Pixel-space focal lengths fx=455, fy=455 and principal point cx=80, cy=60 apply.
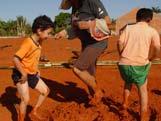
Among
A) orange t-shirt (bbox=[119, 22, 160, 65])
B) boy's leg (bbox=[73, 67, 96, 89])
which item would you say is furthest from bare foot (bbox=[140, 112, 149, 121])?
boy's leg (bbox=[73, 67, 96, 89])

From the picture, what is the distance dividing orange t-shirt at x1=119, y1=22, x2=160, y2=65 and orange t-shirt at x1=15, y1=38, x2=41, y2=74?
1142 mm

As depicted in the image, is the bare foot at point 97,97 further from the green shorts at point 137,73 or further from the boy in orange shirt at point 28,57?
the boy in orange shirt at point 28,57

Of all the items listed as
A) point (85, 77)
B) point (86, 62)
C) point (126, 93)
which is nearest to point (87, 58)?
point (86, 62)

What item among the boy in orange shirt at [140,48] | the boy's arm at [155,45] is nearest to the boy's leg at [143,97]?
the boy in orange shirt at [140,48]

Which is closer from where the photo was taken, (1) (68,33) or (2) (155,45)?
(2) (155,45)

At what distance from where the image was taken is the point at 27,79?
6121mm

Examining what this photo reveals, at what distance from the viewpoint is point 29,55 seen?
595 centimetres

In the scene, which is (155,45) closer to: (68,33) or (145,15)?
(145,15)

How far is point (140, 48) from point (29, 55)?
1.45m

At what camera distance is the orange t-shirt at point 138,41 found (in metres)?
5.93

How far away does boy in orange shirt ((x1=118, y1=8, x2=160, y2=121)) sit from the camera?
5934mm

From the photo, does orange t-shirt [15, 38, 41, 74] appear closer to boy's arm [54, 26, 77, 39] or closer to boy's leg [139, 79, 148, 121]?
boy's arm [54, 26, 77, 39]

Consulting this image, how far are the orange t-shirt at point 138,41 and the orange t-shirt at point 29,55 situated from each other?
114 cm

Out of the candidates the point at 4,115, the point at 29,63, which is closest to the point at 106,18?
the point at 29,63
